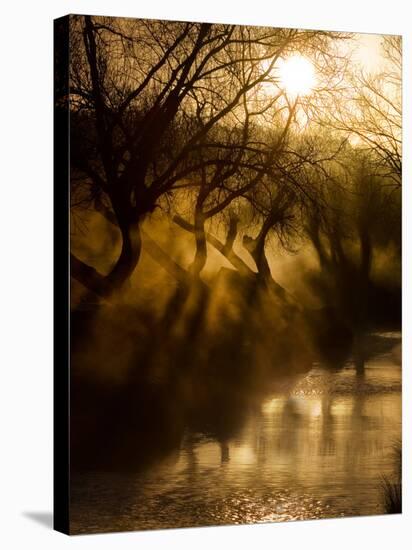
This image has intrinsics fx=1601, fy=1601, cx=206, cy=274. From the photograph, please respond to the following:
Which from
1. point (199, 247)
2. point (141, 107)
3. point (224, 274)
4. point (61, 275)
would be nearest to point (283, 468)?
point (224, 274)

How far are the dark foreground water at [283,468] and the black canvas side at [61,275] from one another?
0.62 feet

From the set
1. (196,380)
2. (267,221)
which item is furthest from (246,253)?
(196,380)

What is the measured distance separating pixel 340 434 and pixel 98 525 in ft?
6.07

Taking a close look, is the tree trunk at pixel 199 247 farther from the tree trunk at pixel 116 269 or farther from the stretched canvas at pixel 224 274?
the tree trunk at pixel 116 269

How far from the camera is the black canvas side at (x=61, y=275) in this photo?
1005 centimetres

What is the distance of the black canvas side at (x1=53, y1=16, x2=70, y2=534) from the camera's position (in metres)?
10.1

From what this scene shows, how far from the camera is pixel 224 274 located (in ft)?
34.7

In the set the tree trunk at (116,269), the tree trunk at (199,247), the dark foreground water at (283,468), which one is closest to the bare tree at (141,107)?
the tree trunk at (116,269)

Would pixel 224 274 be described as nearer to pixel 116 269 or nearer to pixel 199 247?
pixel 199 247

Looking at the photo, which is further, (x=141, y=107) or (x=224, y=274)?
(x=224, y=274)

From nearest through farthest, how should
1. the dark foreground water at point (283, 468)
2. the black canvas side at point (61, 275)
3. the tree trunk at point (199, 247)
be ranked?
the black canvas side at point (61, 275) < the dark foreground water at point (283, 468) < the tree trunk at point (199, 247)

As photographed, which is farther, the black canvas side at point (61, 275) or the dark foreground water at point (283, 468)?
the dark foreground water at point (283, 468)

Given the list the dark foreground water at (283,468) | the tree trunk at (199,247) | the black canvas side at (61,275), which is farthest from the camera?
the tree trunk at (199,247)

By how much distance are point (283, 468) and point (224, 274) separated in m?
1.36
